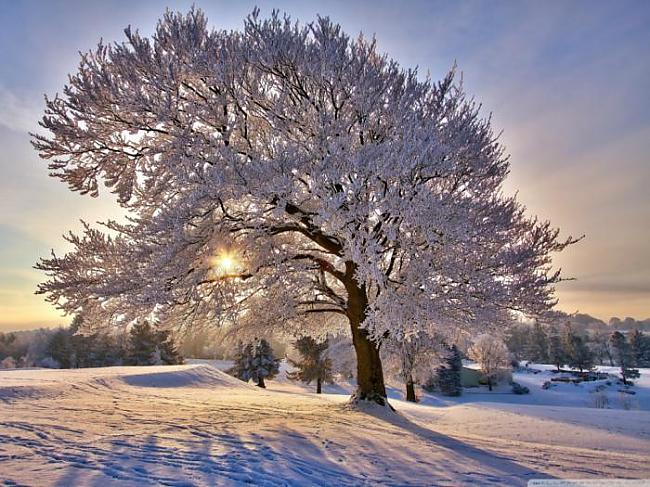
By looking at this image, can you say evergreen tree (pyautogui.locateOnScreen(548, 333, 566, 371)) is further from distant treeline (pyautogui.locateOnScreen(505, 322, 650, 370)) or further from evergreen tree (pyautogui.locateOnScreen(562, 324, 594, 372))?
evergreen tree (pyautogui.locateOnScreen(562, 324, 594, 372))

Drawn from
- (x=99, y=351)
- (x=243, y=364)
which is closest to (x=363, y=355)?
(x=243, y=364)

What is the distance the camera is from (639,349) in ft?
277

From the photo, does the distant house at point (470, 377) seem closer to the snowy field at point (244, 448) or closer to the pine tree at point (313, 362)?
the pine tree at point (313, 362)

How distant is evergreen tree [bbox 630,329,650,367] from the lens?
83.5 m

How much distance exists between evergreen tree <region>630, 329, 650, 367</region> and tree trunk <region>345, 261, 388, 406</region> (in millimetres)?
93643

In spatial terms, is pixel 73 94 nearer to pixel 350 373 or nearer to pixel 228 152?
pixel 228 152

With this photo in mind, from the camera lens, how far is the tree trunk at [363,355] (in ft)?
40.3

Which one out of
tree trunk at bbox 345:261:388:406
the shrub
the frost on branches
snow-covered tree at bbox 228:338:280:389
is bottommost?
the shrub

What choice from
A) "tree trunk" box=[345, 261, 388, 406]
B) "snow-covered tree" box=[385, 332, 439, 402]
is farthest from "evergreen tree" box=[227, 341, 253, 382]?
"tree trunk" box=[345, 261, 388, 406]

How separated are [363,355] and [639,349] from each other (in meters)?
97.8

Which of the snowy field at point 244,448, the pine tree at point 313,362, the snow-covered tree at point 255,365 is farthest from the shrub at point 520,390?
the snowy field at point 244,448

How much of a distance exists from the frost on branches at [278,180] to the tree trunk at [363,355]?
1.45m

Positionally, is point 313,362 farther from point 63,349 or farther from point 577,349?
point 577,349

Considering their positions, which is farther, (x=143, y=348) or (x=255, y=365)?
Result: (x=143, y=348)
